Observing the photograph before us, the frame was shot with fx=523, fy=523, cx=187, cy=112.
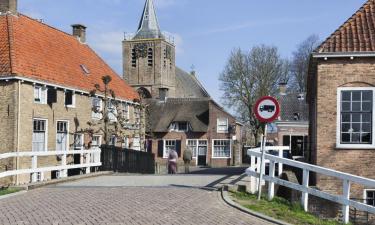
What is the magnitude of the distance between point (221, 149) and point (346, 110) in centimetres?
3337

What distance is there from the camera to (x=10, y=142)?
2322 centimetres

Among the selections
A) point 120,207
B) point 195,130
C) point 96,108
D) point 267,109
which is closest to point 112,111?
point 96,108

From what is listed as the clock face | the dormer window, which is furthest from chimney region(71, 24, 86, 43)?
the clock face

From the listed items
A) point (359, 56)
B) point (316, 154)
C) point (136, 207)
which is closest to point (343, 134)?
point (316, 154)

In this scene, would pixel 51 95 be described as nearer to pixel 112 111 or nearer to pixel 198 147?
pixel 112 111

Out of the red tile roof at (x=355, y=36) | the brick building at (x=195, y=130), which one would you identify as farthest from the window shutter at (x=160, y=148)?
the red tile roof at (x=355, y=36)

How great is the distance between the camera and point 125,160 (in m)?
23.3

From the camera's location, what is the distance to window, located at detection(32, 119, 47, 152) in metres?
24.7

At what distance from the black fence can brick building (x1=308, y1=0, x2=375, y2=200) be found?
8.18 metres

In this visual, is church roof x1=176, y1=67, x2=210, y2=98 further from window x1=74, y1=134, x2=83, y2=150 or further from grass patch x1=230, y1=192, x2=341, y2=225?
grass patch x1=230, y1=192, x2=341, y2=225

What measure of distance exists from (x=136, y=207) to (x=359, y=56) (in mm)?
9768

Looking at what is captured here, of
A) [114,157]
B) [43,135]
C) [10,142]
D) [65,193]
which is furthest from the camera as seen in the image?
[43,135]

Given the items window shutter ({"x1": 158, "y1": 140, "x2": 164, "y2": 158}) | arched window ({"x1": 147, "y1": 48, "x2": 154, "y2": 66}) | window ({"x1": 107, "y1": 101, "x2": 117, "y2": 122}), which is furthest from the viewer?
arched window ({"x1": 147, "y1": 48, "x2": 154, "y2": 66})

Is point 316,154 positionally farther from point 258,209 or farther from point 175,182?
point 258,209
